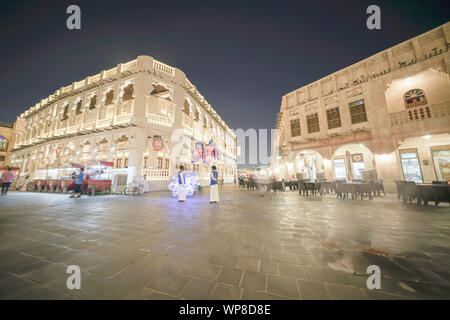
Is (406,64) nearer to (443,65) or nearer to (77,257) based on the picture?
(443,65)

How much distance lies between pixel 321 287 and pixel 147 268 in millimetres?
1959

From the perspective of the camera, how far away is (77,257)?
83.3 inches

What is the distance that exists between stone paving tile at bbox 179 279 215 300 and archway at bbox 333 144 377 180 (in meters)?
14.2

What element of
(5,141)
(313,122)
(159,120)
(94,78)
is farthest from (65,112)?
(313,122)

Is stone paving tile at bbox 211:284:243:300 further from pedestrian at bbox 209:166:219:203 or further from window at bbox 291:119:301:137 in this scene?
window at bbox 291:119:301:137

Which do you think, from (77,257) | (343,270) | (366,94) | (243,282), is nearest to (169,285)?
(243,282)

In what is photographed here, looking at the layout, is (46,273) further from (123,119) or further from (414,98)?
(414,98)

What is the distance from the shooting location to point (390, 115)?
10555 millimetres

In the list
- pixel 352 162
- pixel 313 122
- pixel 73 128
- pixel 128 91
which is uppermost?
pixel 128 91

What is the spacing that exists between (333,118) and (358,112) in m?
1.66

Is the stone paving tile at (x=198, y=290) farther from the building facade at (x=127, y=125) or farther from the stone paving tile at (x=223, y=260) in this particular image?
the building facade at (x=127, y=125)

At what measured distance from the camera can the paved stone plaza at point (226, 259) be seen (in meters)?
1.44

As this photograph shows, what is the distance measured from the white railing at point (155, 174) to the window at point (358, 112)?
1668 centimetres

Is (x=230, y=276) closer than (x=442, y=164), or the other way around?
(x=230, y=276)
